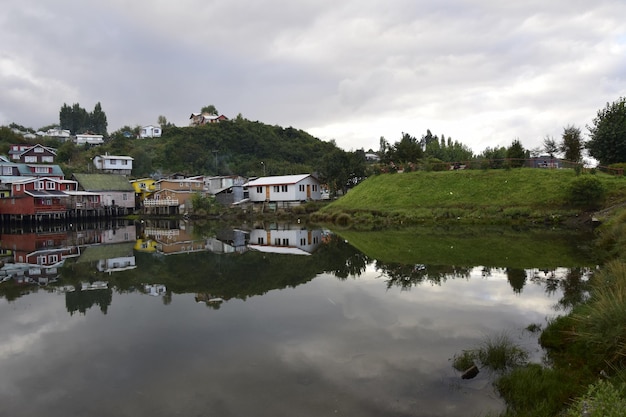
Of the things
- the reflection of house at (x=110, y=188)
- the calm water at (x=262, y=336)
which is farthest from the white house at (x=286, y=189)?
the calm water at (x=262, y=336)

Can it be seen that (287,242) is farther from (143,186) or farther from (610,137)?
(143,186)

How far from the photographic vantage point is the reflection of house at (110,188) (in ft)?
208

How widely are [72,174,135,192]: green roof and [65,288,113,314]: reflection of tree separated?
54.5 meters

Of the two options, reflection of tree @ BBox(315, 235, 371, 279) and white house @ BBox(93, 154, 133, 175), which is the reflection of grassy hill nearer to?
reflection of tree @ BBox(315, 235, 371, 279)

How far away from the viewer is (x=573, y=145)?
142 ft

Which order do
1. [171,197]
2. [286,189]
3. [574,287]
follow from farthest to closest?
[171,197] < [286,189] < [574,287]

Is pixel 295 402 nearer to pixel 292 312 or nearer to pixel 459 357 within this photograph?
pixel 459 357

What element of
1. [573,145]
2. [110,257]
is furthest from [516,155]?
[110,257]

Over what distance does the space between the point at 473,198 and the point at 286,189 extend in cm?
2587

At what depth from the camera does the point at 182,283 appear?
1636 cm

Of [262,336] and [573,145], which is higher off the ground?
[573,145]

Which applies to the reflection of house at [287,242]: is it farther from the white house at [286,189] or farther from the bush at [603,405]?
the white house at [286,189]

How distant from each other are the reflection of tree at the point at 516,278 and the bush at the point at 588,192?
21.2m

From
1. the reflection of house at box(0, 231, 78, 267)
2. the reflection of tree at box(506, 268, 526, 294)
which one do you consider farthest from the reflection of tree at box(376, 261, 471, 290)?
the reflection of house at box(0, 231, 78, 267)
